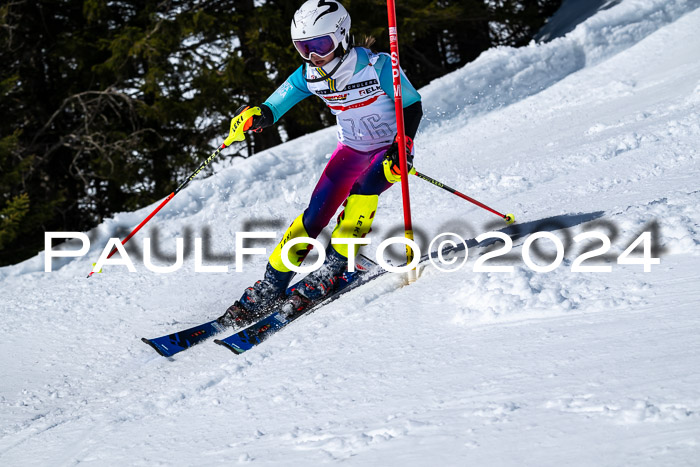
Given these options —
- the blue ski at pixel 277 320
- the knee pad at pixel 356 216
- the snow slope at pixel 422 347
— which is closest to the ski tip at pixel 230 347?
the blue ski at pixel 277 320

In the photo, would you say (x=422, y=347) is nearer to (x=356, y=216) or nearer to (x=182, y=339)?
(x=356, y=216)

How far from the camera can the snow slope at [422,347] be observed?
2270 millimetres

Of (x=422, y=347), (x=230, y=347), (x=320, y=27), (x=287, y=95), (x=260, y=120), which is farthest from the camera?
(x=287, y=95)

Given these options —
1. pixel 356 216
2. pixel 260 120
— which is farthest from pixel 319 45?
pixel 356 216

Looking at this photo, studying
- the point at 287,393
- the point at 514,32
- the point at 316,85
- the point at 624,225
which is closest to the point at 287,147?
the point at 316,85

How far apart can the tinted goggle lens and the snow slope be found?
59.0 inches

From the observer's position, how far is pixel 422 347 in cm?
319

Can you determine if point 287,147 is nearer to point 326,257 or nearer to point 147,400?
point 326,257

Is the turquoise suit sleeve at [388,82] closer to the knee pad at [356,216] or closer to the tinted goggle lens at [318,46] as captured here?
the tinted goggle lens at [318,46]

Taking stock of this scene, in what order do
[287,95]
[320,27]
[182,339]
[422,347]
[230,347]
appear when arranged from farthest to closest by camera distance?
[287,95] < [182,339] < [320,27] < [230,347] < [422,347]

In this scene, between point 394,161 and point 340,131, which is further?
point 340,131

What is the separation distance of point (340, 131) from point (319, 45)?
2.45 ft

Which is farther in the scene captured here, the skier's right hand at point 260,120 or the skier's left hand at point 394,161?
the skier's right hand at point 260,120

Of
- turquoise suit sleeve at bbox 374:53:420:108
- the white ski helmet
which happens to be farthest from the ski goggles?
turquoise suit sleeve at bbox 374:53:420:108
